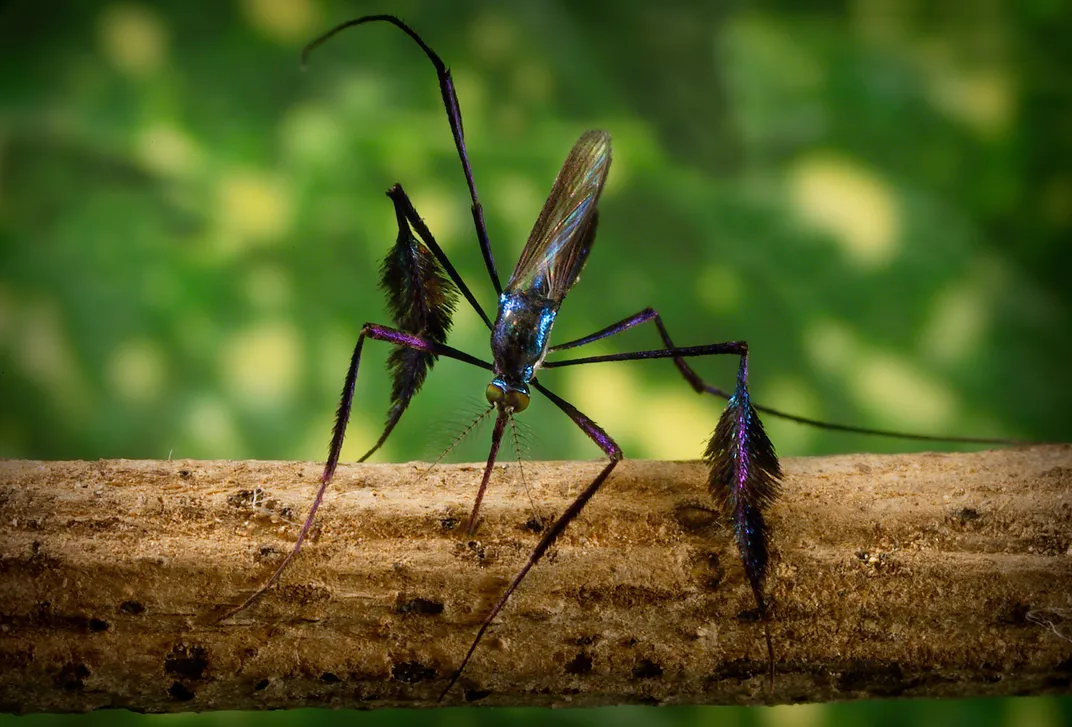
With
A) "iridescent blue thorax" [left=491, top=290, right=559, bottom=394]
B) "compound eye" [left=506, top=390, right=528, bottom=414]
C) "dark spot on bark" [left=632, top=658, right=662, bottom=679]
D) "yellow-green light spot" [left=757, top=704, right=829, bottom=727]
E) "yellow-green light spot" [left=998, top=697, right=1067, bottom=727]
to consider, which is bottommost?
"dark spot on bark" [left=632, top=658, right=662, bottom=679]

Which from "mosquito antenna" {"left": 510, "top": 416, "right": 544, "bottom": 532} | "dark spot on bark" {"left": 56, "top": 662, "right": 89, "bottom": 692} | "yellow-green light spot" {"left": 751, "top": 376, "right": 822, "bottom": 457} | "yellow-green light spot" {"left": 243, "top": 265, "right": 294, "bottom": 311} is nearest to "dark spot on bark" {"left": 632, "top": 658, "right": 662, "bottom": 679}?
"mosquito antenna" {"left": 510, "top": 416, "right": 544, "bottom": 532}

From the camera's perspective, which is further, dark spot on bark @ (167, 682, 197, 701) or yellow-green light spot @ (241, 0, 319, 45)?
yellow-green light spot @ (241, 0, 319, 45)

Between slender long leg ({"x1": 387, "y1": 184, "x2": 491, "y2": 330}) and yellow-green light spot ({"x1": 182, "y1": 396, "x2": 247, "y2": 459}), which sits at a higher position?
slender long leg ({"x1": 387, "y1": 184, "x2": 491, "y2": 330})

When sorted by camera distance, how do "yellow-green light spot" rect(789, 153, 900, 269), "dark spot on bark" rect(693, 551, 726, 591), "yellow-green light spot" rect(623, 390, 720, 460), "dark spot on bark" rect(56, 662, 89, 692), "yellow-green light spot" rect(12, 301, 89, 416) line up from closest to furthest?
"dark spot on bark" rect(56, 662, 89, 692) → "dark spot on bark" rect(693, 551, 726, 591) → "yellow-green light spot" rect(12, 301, 89, 416) → "yellow-green light spot" rect(623, 390, 720, 460) → "yellow-green light spot" rect(789, 153, 900, 269)

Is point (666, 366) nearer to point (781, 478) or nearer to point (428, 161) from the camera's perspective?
point (428, 161)

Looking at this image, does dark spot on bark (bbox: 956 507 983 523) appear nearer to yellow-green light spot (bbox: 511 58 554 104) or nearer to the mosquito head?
the mosquito head

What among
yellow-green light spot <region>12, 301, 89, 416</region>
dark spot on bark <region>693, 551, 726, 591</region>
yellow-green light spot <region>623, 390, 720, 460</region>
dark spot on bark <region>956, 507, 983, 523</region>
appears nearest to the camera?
dark spot on bark <region>693, 551, 726, 591</region>

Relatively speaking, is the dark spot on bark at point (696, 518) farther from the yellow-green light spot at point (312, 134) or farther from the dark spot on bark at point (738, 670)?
the yellow-green light spot at point (312, 134)

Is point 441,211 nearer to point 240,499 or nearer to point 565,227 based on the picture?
point 565,227
